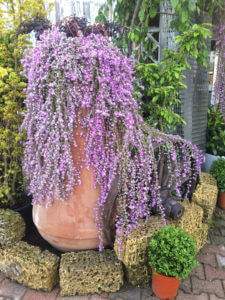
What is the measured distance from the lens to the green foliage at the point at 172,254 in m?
2.44

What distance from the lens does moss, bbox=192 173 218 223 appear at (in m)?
3.43

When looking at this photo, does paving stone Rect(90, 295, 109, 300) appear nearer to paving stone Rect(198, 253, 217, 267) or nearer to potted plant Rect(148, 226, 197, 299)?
potted plant Rect(148, 226, 197, 299)

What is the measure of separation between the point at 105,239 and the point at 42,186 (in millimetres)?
625

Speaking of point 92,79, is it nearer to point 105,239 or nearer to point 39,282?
point 105,239

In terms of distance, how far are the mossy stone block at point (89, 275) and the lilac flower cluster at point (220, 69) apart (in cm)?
244

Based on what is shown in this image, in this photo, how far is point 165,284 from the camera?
8.20 ft

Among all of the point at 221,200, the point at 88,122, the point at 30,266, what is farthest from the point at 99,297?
the point at 221,200

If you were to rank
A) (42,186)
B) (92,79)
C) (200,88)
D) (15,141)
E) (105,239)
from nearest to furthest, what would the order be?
(92,79) → (42,186) → (105,239) → (15,141) → (200,88)

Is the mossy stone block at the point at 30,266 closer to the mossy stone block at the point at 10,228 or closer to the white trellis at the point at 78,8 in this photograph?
the mossy stone block at the point at 10,228

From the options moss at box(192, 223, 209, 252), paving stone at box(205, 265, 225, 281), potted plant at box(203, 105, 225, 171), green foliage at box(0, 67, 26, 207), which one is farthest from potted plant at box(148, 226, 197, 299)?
potted plant at box(203, 105, 225, 171)

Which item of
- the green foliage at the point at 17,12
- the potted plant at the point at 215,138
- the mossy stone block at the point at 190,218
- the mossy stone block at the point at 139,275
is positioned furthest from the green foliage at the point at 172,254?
the green foliage at the point at 17,12

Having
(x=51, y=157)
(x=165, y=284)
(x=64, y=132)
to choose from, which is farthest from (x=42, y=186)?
(x=165, y=284)

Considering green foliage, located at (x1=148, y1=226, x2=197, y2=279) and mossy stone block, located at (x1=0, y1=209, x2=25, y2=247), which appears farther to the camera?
mossy stone block, located at (x1=0, y1=209, x2=25, y2=247)

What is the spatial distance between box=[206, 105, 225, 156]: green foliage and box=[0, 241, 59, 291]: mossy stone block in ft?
8.50
